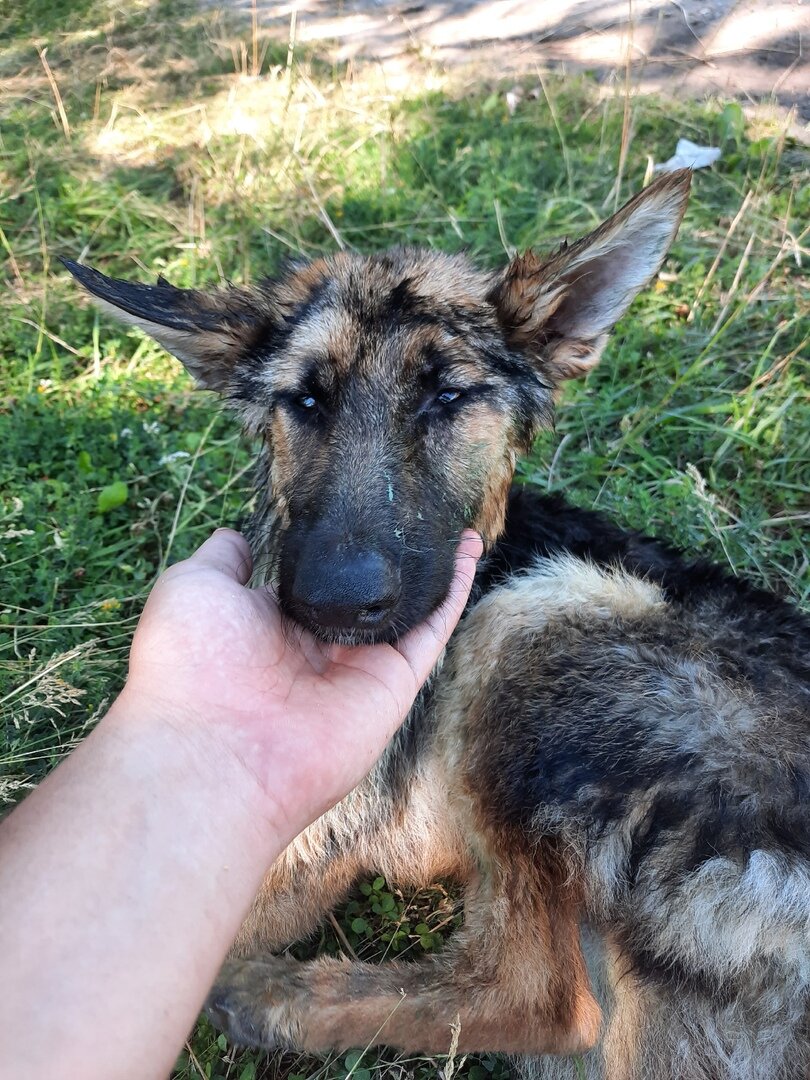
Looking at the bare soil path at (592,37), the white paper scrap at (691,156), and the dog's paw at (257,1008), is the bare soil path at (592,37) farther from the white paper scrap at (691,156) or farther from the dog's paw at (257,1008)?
the dog's paw at (257,1008)

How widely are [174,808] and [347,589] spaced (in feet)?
2.38

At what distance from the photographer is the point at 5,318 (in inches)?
196

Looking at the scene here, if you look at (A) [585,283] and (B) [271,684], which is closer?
(B) [271,684]

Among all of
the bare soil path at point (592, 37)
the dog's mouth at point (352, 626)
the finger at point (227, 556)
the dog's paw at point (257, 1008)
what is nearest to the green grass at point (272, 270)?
the dog's paw at point (257, 1008)

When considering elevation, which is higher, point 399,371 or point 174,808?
point 399,371

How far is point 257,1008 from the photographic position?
272cm

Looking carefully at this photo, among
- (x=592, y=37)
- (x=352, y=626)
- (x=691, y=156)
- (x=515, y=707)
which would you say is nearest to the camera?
(x=352, y=626)

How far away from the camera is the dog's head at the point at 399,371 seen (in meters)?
2.47

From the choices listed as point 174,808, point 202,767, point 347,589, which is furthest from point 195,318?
point 174,808

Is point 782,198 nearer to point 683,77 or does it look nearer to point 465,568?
point 683,77

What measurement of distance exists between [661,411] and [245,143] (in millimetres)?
3801

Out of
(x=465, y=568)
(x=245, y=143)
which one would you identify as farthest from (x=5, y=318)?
(x=465, y=568)

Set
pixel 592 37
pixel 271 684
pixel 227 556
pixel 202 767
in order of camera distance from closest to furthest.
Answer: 1. pixel 202 767
2. pixel 271 684
3. pixel 227 556
4. pixel 592 37

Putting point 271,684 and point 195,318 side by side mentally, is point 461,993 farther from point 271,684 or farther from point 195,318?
point 195,318
